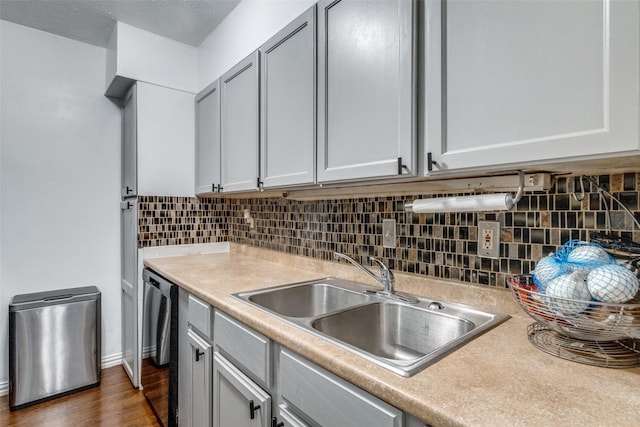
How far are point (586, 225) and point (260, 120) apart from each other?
144 cm

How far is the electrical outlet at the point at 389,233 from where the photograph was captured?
148cm

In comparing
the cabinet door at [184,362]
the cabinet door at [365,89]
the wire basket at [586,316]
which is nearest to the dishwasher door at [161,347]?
the cabinet door at [184,362]

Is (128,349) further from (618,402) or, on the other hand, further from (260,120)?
(618,402)

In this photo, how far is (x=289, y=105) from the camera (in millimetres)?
1552

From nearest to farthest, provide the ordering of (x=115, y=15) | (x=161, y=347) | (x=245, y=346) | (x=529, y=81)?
1. (x=529, y=81)
2. (x=245, y=346)
3. (x=161, y=347)
4. (x=115, y=15)

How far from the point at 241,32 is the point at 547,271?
195 cm

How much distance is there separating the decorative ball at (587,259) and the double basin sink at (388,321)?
309 mm

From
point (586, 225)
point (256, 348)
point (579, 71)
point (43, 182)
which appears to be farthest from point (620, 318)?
point (43, 182)

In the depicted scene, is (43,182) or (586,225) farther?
(43,182)

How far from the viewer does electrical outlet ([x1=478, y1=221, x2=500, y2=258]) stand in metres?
1.16

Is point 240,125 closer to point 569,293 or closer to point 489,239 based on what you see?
point 489,239

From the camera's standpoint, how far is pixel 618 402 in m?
0.61

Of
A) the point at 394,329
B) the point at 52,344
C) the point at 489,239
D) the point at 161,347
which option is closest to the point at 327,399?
the point at 394,329

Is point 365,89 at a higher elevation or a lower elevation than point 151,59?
lower
